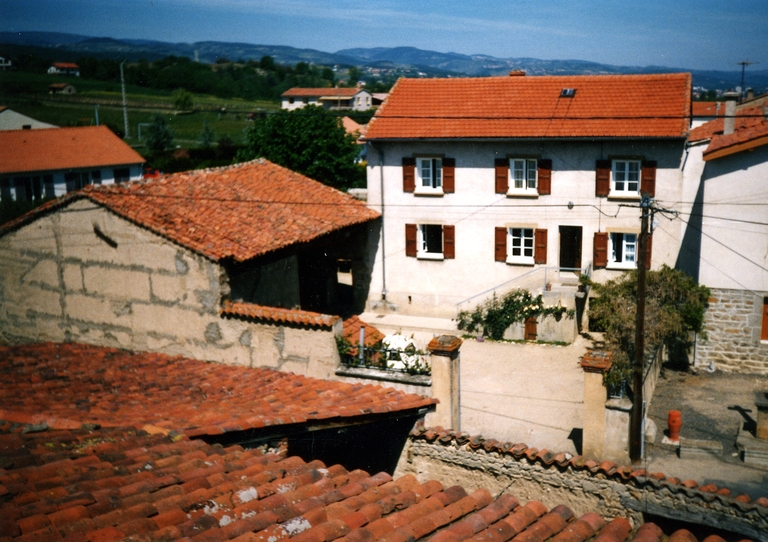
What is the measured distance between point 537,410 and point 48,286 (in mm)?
11711

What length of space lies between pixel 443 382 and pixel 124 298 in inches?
271

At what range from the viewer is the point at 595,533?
5520 mm

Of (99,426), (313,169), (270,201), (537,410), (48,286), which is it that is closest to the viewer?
(99,426)

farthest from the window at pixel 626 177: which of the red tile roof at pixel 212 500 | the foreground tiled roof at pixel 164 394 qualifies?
the red tile roof at pixel 212 500

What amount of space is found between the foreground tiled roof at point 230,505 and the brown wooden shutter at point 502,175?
1853 centimetres

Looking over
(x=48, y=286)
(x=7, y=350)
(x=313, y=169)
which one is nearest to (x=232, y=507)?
(x=7, y=350)

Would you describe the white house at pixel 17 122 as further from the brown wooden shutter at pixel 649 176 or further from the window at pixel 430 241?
the brown wooden shutter at pixel 649 176

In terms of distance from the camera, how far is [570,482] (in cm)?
940

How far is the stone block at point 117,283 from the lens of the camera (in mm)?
13695

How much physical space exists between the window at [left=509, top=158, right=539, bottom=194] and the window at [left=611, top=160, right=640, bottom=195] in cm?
261

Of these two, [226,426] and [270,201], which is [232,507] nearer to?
[226,426]

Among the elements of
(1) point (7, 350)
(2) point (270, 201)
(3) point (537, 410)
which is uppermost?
(2) point (270, 201)

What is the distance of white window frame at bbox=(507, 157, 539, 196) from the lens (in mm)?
23656

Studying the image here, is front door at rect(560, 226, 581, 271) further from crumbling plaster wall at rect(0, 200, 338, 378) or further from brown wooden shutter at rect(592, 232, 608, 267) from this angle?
crumbling plaster wall at rect(0, 200, 338, 378)
